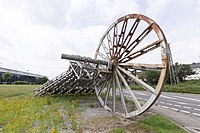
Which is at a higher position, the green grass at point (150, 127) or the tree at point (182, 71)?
the tree at point (182, 71)

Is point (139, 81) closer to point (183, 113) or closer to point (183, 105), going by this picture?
point (183, 113)

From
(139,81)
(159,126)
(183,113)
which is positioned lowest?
(183,113)

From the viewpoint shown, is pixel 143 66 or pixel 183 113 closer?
pixel 143 66

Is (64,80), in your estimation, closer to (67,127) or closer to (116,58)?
(116,58)

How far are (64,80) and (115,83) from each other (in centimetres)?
318

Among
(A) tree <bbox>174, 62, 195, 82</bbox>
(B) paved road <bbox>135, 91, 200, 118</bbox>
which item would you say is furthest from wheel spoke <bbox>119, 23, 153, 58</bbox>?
(A) tree <bbox>174, 62, 195, 82</bbox>

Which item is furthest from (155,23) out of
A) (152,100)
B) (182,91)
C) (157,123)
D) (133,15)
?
(182,91)

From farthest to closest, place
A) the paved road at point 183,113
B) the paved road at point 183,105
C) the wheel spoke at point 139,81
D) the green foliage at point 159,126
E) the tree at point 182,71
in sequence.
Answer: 1. the tree at point 182,71
2. the paved road at point 183,105
3. the paved road at point 183,113
4. the wheel spoke at point 139,81
5. the green foliage at point 159,126

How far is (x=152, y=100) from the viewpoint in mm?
5898

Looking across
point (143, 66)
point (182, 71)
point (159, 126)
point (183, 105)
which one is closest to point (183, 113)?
point (183, 105)

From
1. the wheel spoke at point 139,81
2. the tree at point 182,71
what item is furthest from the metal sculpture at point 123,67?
the tree at point 182,71

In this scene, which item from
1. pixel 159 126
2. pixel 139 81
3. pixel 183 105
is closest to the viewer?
pixel 159 126

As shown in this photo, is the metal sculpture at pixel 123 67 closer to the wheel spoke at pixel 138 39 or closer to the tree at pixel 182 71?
the wheel spoke at pixel 138 39

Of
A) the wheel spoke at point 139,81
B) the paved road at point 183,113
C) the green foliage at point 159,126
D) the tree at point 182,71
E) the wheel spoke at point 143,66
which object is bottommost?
the paved road at point 183,113
